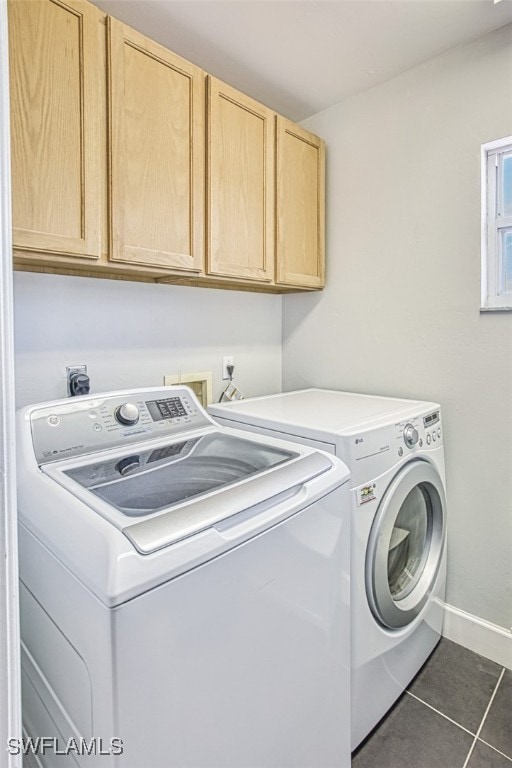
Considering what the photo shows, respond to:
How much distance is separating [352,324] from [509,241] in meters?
0.74

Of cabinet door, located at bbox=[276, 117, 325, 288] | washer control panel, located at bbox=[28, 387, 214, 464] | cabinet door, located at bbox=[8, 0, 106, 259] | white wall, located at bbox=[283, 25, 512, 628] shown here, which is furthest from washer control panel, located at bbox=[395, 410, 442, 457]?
cabinet door, located at bbox=[8, 0, 106, 259]

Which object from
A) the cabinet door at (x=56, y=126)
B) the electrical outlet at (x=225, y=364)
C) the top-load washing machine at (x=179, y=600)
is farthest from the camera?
the electrical outlet at (x=225, y=364)

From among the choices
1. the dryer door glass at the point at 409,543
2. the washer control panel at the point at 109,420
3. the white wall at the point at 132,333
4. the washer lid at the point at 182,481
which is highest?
the white wall at the point at 132,333

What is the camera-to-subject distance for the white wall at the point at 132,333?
147 centimetres

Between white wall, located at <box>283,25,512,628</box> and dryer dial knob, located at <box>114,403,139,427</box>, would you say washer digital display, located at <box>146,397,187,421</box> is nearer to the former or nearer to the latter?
dryer dial knob, located at <box>114,403,139,427</box>

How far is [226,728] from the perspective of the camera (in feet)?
2.67

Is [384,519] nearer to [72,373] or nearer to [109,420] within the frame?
[109,420]

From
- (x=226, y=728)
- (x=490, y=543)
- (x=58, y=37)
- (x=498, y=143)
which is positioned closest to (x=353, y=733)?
(x=226, y=728)

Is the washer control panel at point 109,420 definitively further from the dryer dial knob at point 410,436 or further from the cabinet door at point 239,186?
the dryer dial knob at point 410,436

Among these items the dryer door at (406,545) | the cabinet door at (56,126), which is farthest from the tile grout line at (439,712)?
the cabinet door at (56,126)

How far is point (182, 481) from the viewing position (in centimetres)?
104

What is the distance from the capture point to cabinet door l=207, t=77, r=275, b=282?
159 cm

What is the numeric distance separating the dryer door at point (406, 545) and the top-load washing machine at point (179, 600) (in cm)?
17

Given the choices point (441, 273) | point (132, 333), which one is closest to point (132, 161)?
point (132, 333)
